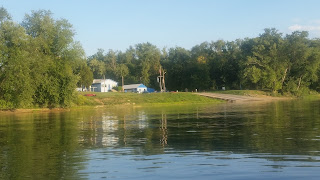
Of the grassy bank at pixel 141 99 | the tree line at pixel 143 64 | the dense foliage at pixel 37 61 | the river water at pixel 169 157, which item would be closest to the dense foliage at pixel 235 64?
the tree line at pixel 143 64

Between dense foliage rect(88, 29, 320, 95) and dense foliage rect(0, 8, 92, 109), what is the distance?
195ft

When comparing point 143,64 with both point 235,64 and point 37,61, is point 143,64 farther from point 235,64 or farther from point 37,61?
point 37,61

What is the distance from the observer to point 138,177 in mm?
10969

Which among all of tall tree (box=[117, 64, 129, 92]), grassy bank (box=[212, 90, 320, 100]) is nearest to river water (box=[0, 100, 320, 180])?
grassy bank (box=[212, 90, 320, 100])

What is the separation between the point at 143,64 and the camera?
522ft

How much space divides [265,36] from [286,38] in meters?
7.41

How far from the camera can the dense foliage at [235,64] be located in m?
110

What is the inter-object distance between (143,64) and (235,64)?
146 feet

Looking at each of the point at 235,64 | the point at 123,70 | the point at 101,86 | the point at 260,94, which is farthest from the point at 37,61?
the point at 123,70

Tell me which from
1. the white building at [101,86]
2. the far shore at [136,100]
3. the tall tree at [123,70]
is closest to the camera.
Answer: the far shore at [136,100]

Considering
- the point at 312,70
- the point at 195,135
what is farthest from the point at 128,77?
the point at 195,135

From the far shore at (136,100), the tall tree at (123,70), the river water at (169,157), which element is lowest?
the river water at (169,157)

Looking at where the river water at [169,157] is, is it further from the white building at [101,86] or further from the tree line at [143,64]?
the white building at [101,86]

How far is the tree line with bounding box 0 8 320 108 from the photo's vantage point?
6194 centimetres
